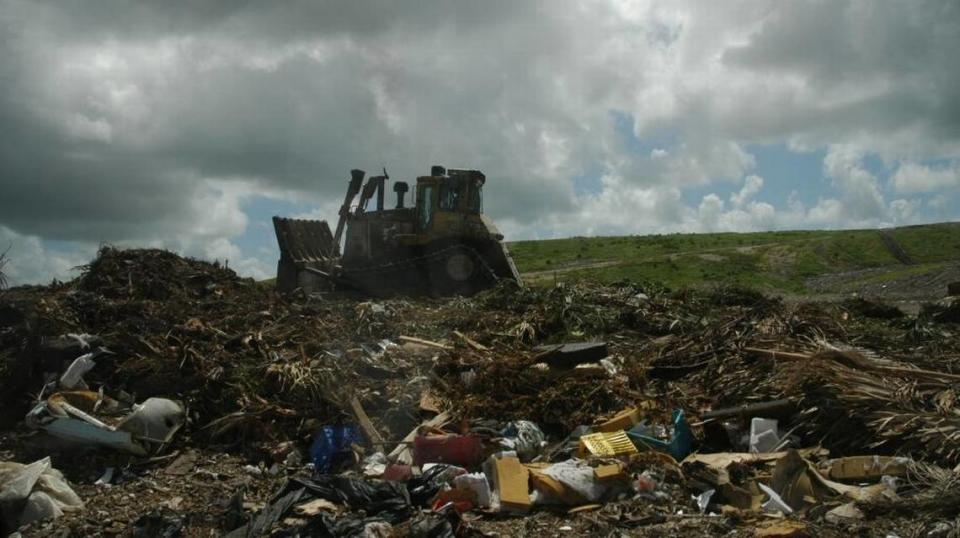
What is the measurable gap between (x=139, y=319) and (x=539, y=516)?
16.9 ft

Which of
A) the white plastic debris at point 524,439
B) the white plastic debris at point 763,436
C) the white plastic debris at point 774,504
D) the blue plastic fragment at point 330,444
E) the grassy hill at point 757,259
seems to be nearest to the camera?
the white plastic debris at point 774,504

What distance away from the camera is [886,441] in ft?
17.5

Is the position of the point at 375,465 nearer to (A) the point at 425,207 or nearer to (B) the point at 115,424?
(B) the point at 115,424

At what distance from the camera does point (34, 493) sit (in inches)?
212

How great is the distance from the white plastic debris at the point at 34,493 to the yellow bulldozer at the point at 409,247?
8.82 m

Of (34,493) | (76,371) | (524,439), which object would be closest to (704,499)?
(524,439)

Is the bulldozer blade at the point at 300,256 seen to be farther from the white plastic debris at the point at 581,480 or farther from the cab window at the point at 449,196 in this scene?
the white plastic debris at the point at 581,480

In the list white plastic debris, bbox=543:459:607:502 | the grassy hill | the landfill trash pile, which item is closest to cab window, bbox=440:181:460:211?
the landfill trash pile

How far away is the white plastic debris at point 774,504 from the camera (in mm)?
4762

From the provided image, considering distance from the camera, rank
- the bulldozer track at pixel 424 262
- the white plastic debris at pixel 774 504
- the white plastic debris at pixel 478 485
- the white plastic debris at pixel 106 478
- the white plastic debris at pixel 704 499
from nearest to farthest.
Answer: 1. the white plastic debris at pixel 774 504
2. the white plastic debris at pixel 704 499
3. the white plastic debris at pixel 478 485
4. the white plastic debris at pixel 106 478
5. the bulldozer track at pixel 424 262

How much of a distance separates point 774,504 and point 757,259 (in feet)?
102

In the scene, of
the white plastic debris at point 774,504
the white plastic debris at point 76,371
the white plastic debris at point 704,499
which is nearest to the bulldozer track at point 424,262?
the white plastic debris at point 76,371

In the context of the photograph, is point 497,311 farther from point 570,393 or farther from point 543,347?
point 570,393

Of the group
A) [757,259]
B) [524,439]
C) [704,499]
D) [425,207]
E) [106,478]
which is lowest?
[106,478]
